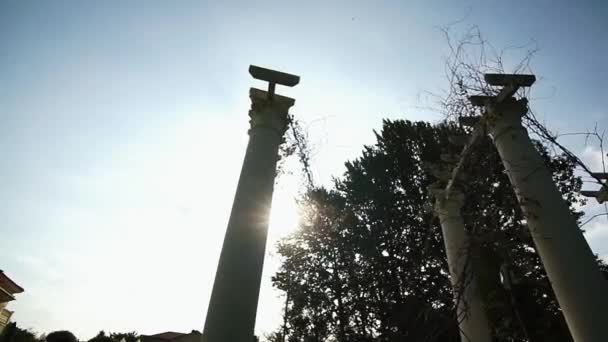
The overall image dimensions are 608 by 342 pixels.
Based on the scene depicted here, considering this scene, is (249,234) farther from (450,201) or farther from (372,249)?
(372,249)

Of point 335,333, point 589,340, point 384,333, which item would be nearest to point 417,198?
point 384,333

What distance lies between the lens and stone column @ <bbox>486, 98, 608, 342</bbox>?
3383mm

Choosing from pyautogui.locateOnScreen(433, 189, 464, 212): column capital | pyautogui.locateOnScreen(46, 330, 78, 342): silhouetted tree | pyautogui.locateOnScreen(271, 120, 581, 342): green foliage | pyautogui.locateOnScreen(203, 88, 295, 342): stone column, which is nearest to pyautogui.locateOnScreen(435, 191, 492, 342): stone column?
pyautogui.locateOnScreen(433, 189, 464, 212): column capital

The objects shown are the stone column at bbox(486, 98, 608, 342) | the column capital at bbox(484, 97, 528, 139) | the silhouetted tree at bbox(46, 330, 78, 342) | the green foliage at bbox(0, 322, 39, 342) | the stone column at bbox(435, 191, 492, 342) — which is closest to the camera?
the stone column at bbox(486, 98, 608, 342)

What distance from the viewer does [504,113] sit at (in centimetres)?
497

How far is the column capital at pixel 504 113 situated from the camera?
193 inches

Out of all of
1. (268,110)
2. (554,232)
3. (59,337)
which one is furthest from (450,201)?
(59,337)

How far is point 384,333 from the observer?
15.8 meters

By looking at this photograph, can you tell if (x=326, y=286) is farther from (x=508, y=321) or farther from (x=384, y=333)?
(x=508, y=321)

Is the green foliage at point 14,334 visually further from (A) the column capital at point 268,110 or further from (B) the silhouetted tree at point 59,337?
(A) the column capital at point 268,110

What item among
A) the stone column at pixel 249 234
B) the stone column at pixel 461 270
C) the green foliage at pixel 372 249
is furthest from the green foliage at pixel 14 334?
the stone column at pixel 461 270

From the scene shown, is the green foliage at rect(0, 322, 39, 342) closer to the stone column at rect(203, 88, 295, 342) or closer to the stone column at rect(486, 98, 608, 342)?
the stone column at rect(203, 88, 295, 342)

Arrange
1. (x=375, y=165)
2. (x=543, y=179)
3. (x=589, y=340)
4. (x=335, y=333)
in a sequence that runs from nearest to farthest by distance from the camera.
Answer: (x=589, y=340) → (x=543, y=179) → (x=335, y=333) → (x=375, y=165)

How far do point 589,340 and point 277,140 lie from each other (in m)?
4.54
